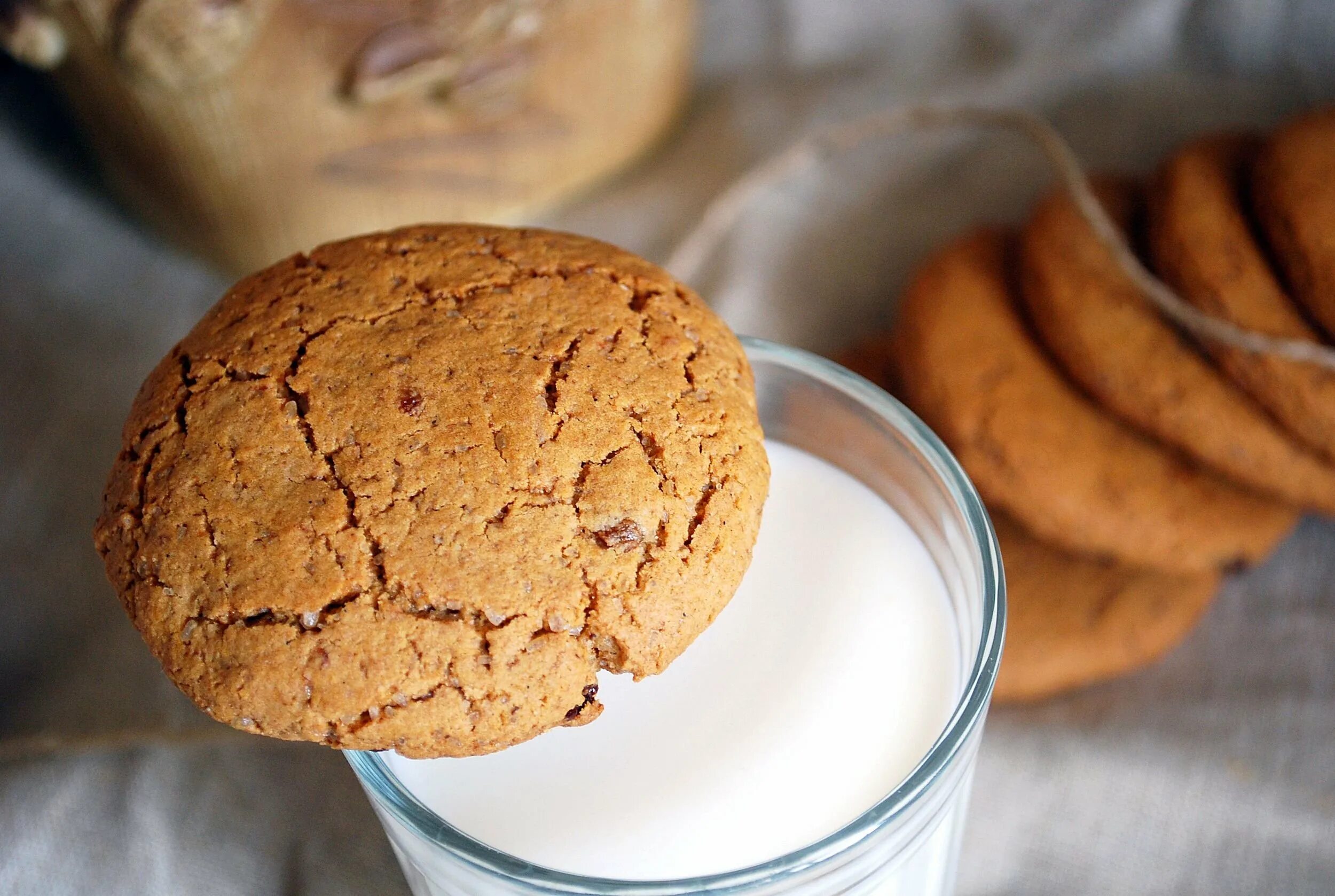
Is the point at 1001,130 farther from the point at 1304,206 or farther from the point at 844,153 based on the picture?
the point at 1304,206

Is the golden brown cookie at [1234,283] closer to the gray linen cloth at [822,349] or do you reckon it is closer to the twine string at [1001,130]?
the twine string at [1001,130]

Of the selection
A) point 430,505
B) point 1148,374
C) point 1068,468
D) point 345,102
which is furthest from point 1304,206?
point 345,102

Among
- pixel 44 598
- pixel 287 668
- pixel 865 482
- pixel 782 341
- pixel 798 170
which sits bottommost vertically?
pixel 287 668

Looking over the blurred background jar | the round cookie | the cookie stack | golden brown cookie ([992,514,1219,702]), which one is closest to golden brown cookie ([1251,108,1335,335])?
the cookie stack

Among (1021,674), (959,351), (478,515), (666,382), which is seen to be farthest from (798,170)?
(478,515)

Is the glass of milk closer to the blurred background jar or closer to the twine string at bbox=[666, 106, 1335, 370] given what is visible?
the twine string at bbox=[666, 106, 1335, 370]

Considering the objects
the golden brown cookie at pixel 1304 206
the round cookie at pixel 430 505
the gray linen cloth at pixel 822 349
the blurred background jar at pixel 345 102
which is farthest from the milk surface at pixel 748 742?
the blurred background jar at pixel 345 102

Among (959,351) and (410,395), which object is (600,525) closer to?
(410,395)
